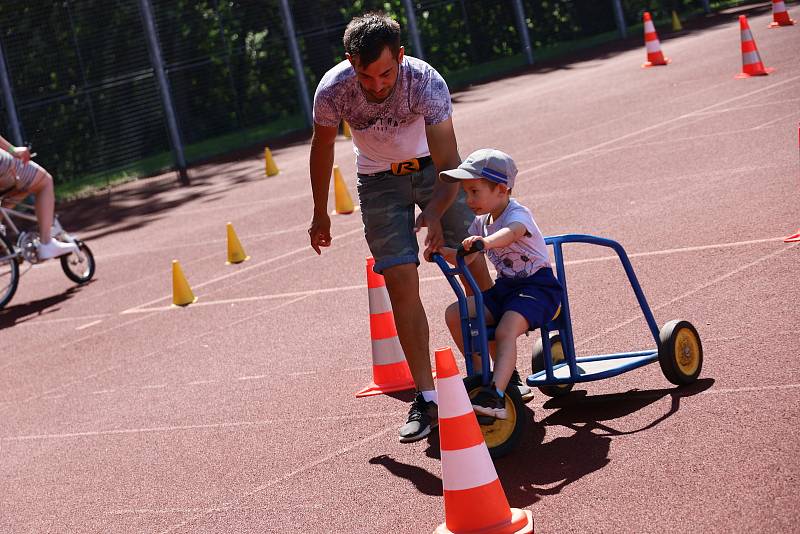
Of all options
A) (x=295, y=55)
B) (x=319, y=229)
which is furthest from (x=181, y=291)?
(x=295, y=55)

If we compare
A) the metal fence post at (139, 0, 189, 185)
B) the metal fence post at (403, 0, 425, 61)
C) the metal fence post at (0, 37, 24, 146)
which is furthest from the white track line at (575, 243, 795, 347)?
the metal fence post at (403, 0, 425, 61)

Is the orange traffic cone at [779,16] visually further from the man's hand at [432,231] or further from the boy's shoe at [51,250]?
the man's hand at [432,231]

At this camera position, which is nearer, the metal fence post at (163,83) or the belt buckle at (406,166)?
the belt buckle at (406,166)

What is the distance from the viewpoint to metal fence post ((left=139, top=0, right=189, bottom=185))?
23.8 meters

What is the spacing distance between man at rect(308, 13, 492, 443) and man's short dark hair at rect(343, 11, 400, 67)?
22mm

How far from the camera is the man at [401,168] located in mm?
6020

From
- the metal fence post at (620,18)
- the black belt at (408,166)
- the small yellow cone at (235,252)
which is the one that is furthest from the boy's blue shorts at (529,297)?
the metal fence post at (620,18)

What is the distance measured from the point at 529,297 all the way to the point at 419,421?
0.93 m

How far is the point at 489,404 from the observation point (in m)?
5.43

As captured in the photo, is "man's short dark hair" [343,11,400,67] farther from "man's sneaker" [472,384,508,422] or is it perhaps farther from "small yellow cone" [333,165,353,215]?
"small yellow cone" [333,165,353,215]

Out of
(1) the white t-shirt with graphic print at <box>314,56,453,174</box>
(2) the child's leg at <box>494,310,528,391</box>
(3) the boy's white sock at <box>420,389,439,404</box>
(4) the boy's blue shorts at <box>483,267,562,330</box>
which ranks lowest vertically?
(3) the boy's white sock at <box>420,389,439,404</box>

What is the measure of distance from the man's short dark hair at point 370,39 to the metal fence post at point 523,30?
78.2ft

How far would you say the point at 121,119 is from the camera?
24.8 metres

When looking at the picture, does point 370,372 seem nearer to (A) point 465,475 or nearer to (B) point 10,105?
(A) point 465,475
